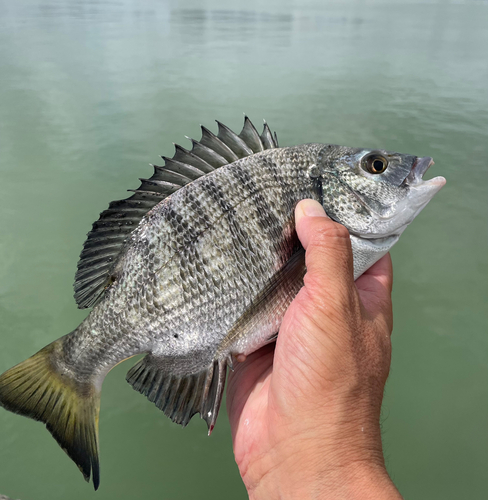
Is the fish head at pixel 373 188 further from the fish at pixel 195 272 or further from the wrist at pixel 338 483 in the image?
the wrist at pixel 338 483

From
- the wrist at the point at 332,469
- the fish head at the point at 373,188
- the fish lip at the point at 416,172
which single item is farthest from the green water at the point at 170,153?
the fish lip at the point at 416,172

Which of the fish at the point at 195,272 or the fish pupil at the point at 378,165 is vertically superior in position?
the fish pupil at the point at 378,165

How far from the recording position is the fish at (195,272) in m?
1.60

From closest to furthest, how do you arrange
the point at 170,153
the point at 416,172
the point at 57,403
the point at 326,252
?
the point at 326,252
the point at 57,403
the point at 416,172
the point at 170,153

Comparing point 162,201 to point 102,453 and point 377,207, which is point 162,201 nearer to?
point 377,207

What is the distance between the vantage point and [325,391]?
1358mm

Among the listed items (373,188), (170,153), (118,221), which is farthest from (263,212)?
(170,153)

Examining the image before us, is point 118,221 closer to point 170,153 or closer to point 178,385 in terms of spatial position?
point 178,385

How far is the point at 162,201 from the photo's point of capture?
1.74m

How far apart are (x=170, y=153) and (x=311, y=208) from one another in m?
3.59

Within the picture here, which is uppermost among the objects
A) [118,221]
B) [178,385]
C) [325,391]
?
[118,221]

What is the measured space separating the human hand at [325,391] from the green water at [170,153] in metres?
1.15

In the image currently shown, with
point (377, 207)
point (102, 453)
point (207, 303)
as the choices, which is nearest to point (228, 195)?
point (207, 303)

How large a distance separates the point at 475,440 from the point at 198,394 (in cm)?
194
